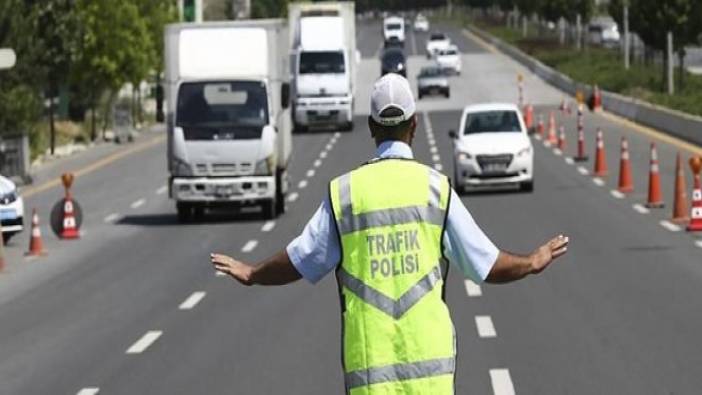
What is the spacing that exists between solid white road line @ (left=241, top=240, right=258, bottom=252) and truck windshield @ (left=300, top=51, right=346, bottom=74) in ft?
110

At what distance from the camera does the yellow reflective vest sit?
6.20 meters

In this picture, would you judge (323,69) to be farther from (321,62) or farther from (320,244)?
(320,244)

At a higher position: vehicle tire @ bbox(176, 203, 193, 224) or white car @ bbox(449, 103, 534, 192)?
white car @ bbox(449, 103, 534, 192)

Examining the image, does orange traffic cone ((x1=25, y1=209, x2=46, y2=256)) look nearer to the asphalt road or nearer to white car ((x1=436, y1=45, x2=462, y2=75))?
the asphalt road

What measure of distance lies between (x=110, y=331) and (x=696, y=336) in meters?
5.47

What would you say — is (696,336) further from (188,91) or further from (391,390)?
(188,91)

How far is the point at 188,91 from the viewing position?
32250 millimetres

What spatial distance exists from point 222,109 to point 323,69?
1167 inches

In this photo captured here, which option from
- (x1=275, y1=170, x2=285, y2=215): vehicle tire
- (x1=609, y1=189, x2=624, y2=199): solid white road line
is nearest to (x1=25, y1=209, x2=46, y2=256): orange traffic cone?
(x1=275, y1=170, x2=285, y2=215): vehicle tire

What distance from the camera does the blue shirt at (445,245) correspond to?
20.8ft

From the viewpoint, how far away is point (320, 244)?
6359 mm

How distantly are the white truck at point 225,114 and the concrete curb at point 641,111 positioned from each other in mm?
17283

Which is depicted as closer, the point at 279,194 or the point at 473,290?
the point at 473,290

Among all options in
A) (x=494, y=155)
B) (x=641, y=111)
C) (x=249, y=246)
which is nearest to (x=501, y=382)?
(x=249, y=246)
